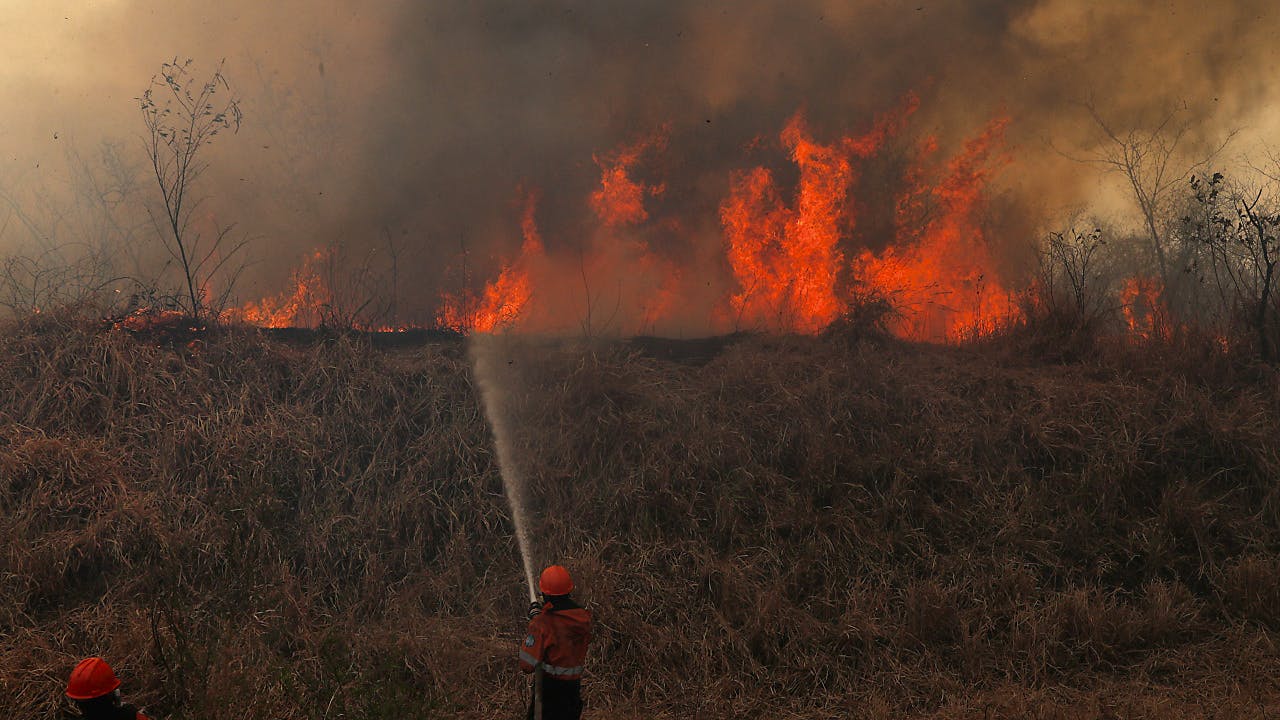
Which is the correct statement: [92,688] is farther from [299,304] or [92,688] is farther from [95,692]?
[299,304]

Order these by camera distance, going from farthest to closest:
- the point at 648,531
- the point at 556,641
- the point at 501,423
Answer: the point at 501,423
the point at 648,531
the point at 556,641

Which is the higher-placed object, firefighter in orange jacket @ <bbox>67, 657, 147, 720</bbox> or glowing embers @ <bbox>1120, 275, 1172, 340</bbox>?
glowing embers @ <bbox>1120, 275, 1172, 340</bbox>

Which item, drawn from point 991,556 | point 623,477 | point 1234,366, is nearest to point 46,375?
point 623,477

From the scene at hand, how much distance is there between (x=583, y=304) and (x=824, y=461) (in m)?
6.25

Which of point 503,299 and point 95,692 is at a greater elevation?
point 503,299

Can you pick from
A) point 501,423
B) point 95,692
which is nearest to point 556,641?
point 95,692

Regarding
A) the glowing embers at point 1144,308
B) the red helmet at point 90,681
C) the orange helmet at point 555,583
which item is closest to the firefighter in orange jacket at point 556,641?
the orange helmet at point 555,583

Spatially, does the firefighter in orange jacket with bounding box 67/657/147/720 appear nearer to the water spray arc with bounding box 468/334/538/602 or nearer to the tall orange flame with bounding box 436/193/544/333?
the water spray arc with bounding box 468/334/538/602

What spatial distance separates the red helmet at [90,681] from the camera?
10.9 ft

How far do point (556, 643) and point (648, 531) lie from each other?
3309 millimetres

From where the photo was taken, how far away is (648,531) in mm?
7473

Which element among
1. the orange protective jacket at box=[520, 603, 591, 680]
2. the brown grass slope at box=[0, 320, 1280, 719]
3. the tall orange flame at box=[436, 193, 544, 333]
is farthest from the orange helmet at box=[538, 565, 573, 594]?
the tall orange flame at box=[436, 193, 544, 333]

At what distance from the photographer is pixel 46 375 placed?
877cm

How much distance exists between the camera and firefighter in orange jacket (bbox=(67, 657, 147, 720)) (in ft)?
10.9
